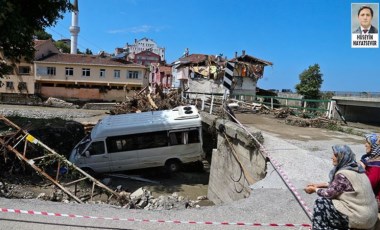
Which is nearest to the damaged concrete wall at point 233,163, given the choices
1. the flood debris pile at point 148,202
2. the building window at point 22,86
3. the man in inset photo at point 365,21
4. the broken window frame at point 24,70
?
the flood debris pile at point 148,202

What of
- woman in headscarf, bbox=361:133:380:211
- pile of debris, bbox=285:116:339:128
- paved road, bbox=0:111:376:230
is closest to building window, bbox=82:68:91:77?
pile of debris, bbox=285:116:339:128

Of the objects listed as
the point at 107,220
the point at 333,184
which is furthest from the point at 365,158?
the point at 107,220

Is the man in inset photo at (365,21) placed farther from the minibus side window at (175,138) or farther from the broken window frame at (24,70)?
the broken window frame at (24,70)

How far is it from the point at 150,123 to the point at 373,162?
11195mm

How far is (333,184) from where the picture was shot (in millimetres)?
4059

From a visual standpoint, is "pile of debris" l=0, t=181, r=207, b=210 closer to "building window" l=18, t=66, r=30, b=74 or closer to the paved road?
the paved road

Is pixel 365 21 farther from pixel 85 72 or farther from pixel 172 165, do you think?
pixel 85 72

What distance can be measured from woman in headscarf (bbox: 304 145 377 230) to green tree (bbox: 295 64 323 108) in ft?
185

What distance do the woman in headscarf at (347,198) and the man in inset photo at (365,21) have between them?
1138cm

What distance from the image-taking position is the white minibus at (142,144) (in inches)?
591

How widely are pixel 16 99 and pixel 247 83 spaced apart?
29737 mm

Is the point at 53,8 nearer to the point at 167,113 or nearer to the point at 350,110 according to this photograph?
the point at 167,113

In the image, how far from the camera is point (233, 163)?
39.4 ft

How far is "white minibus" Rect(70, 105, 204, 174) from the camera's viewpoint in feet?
49.3
